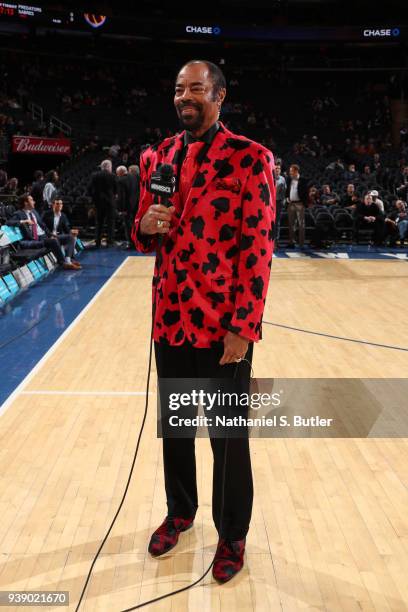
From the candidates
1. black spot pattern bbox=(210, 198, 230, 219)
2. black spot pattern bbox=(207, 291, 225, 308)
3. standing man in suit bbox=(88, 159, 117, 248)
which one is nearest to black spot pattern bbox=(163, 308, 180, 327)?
black spot pattern bbox=(207, 291, 225, 308)

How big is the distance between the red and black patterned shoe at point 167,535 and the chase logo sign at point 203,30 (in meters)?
27.6

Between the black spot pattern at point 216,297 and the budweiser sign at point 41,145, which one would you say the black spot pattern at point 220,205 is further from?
the budweiser sign at point 41,145

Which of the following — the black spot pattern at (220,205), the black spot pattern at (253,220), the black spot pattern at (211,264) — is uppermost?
the black spot pattern at (220,205)

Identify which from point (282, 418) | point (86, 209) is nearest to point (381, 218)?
point (86, 209)

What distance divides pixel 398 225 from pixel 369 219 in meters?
0.95

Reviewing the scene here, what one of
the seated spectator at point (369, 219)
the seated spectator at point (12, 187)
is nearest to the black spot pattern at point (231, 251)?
the seated spectator at point (12, 187)

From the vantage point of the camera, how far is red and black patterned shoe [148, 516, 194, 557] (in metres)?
2.38

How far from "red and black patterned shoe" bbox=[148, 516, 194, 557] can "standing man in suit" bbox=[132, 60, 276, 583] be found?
0.21 m

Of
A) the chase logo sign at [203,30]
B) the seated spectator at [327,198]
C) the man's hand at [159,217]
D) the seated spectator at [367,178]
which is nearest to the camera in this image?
the man's hand at [159,217]

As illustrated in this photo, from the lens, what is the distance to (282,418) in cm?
402

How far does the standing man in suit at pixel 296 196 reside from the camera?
41.1 feet

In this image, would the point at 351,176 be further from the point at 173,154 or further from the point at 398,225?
the point at 173,154

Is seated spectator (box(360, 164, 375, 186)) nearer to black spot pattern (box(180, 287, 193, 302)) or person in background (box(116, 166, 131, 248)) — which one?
person in background (box(116, 166, 131, 248))

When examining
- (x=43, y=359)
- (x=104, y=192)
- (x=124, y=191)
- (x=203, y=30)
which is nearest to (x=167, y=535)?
(x=43, y=359)
